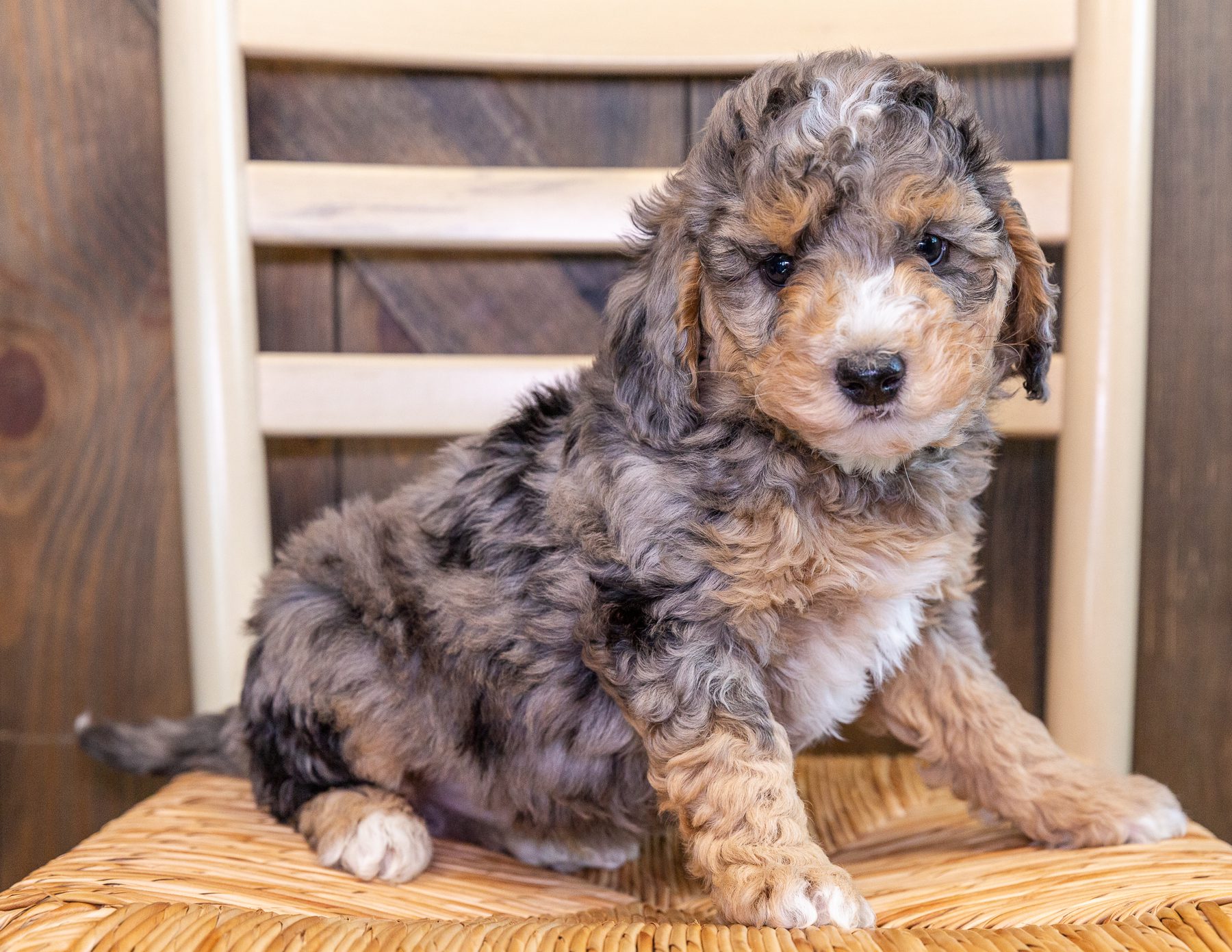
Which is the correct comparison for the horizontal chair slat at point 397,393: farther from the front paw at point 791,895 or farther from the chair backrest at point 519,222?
the front paw at point 791,895

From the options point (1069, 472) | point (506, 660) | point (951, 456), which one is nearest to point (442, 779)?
point (506, 660)

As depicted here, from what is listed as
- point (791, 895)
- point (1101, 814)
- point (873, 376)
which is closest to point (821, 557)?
point (873, 376)

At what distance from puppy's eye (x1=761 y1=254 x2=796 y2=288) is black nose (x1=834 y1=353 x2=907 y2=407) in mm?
194

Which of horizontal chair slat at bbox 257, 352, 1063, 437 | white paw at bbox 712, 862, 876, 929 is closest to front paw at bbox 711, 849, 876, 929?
white paw at bbox 712, 862, 876, 929

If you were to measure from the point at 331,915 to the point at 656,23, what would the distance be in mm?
1653

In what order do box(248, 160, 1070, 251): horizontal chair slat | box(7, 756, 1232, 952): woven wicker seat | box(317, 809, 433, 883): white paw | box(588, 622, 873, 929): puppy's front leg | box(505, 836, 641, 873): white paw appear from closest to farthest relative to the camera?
box(7, 756, 1232, 952): woven wicker seat, box(588, 622, 873, 929): puppy's front leg, box(317, 809, 433, 883): white paw, box(505, 836, 641, 873): white paw, box(248, 160, 1070, 251): horizontal chair slat

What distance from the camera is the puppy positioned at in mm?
1302

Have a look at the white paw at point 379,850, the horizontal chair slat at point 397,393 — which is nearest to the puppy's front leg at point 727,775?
the white paw at point 379,850

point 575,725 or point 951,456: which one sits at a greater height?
point 951,456

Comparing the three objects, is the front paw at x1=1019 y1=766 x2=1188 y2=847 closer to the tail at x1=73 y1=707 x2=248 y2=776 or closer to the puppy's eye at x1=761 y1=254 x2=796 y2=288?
the puppy's eye at x1=761 y1=254 x2=796 y2=288

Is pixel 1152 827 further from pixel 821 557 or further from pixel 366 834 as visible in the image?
pixel 366 834

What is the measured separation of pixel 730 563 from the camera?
Answer: 137 centimetres

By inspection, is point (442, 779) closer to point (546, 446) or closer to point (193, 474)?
point (546, 446)

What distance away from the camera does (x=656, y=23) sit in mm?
2033
